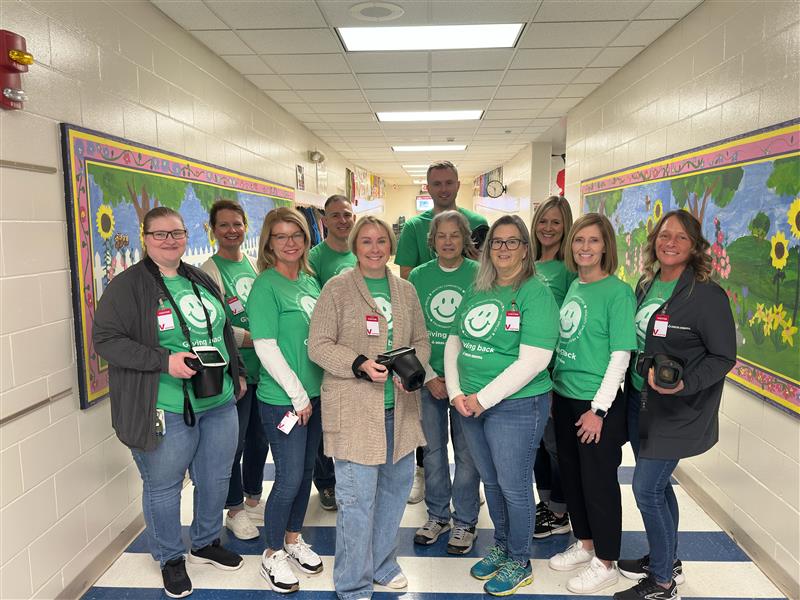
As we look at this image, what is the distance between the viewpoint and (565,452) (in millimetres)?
2330

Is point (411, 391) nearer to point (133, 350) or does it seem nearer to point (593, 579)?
point (133, 350)

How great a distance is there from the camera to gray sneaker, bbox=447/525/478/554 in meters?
2.59

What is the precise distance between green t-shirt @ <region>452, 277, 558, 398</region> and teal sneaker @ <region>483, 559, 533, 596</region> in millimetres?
776

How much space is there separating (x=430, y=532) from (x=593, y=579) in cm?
76

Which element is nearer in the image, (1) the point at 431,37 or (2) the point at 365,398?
(2) the point at 365,398

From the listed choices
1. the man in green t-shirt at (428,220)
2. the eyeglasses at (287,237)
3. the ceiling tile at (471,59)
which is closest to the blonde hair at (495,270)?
the eyeglasses at (287,237)

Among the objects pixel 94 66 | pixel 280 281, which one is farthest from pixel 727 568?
pixel 94 66

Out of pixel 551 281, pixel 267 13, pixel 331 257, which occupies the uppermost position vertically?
pixel 267 13

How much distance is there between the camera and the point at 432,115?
6.46 metres

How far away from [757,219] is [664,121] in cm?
139

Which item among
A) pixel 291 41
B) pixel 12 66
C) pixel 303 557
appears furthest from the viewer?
pixel 291 41

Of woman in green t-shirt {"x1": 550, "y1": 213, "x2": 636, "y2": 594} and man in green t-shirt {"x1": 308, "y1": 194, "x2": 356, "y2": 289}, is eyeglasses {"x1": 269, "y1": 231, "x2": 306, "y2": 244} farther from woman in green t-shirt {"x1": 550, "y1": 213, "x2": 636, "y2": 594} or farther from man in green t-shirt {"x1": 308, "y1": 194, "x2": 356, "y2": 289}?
woman in green t-shirt {"x1": 550, "y1": 213, "x2": 636, "y2": 594}

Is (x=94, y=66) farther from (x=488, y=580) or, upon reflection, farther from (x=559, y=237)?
(x=488, y=580)

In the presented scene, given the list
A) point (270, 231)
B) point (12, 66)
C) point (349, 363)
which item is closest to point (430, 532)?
point (349, 363)
